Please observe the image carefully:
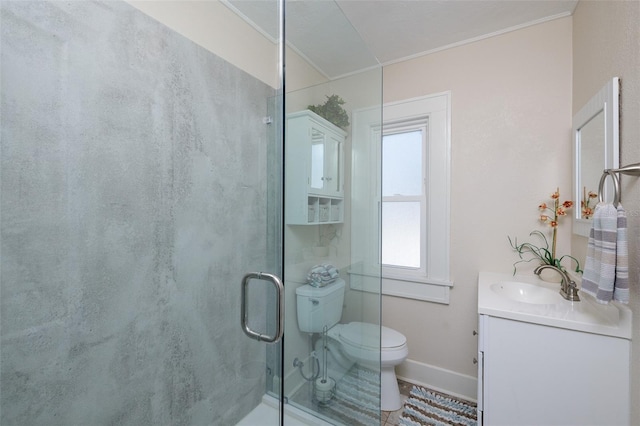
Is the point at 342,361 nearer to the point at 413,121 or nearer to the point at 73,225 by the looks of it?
the point at 73,225

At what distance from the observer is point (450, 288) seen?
202cm

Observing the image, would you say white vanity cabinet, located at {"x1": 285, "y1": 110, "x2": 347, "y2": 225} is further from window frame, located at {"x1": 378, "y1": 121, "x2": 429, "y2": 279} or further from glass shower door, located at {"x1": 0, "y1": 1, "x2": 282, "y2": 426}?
window frame, located at {"x1": 378, "y1": 121, "x2": 429, "y2": 279}

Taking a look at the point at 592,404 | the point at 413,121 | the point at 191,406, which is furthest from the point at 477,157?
the point at 191,406

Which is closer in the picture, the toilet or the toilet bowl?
the toilet

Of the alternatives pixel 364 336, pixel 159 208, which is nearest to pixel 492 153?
pixel 364 336

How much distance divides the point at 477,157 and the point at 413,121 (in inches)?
21.7

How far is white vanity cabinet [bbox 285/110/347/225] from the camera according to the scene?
112 centimetres

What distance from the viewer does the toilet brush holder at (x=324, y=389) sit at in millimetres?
1293

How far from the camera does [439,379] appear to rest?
2.03 metres

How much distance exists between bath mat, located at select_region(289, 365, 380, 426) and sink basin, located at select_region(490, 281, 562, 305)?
2.82 ft

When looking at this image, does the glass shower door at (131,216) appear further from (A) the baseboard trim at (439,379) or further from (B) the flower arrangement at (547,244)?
(B) the flower arrangement at (547,244)

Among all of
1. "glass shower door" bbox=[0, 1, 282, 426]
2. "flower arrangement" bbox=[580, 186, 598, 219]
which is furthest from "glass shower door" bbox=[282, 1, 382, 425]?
"flower arrangement" bbox=[580, 186, 598, 219]

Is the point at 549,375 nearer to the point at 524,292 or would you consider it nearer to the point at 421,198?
the point at 524,292

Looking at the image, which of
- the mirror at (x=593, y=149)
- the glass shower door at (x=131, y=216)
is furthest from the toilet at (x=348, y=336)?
the mirror at (x=593, y=149)
